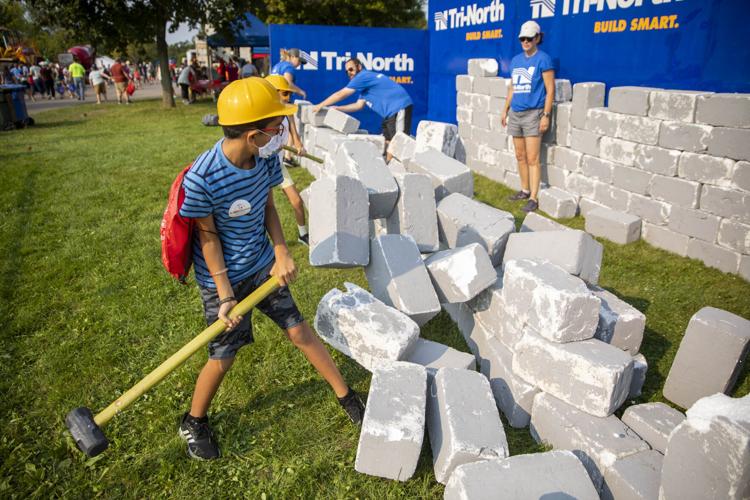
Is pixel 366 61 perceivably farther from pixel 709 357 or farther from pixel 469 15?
pixel 709 357

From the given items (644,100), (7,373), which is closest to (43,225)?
(7,373)

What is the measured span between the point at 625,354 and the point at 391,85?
593cm

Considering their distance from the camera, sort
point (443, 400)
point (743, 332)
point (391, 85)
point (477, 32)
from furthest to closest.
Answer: point (477, 32) → point (391, 85) → point (743, 332) → point (443, 400)

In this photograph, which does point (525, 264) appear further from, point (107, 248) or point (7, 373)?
point (107, 248)

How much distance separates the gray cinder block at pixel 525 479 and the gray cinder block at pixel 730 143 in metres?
3.78

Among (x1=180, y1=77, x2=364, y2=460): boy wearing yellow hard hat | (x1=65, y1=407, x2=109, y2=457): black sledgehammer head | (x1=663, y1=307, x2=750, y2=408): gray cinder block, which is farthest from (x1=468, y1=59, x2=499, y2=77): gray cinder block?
(x1=65, y1=407, x2=109, y2=457): black sledgehammer head

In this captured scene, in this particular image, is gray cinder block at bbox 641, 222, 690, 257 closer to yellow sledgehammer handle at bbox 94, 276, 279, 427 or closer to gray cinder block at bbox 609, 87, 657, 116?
gray cinder block at bbox 609, 87, 657, 116

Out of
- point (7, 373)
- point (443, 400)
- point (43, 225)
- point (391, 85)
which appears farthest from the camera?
point (391, 85)

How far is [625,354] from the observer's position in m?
2.90

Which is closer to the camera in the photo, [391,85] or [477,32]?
[391,85]

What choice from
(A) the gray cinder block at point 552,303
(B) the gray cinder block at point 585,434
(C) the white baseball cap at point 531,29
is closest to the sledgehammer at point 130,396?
(A) the gray cinder block at point 552,303

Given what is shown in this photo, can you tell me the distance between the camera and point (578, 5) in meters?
6.85

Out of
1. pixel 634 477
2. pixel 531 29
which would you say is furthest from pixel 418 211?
pixel 531 29

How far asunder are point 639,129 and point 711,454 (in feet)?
14.8
